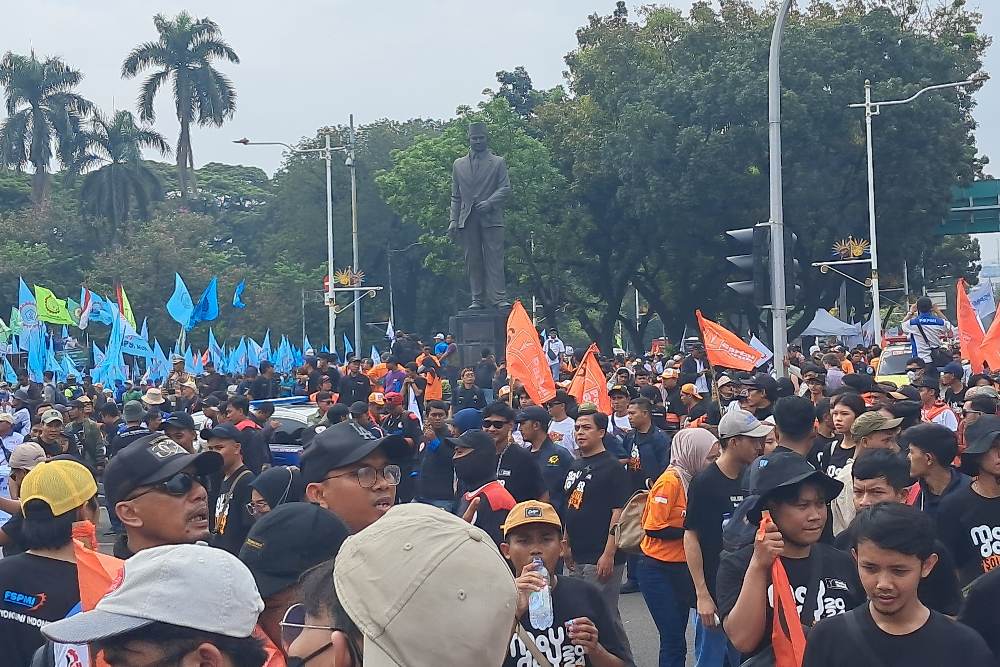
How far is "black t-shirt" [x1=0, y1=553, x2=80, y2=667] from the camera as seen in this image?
4.53 meters

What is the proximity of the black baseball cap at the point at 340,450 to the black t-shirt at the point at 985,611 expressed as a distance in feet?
6.46

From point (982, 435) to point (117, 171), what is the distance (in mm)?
58578

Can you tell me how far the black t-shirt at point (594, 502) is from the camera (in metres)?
8.12

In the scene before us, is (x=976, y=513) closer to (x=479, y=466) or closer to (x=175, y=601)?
(x=479, y=466)

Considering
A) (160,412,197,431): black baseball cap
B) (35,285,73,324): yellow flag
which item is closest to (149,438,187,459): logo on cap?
(160,412,197,431): black baseball cap

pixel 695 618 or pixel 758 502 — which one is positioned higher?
pixel 758 502

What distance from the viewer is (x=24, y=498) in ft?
16.1

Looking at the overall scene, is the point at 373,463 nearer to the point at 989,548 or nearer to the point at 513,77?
the point at 989,548

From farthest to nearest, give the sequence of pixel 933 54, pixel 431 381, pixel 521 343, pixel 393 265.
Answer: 1. pixel 393 265
2. pixel 933 54
3. pixel 431 381
4. pixel 521 343

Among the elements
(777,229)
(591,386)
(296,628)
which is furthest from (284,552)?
(591,386)

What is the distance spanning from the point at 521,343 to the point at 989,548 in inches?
384

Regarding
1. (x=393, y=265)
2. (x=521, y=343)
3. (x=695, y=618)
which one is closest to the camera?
(x=695, y=618)

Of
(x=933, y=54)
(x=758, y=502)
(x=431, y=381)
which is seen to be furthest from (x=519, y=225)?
(x=758, y=502)

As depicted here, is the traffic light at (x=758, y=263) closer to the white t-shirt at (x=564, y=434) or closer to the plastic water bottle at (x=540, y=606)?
the white t-shirt at (x=564, y=434)
